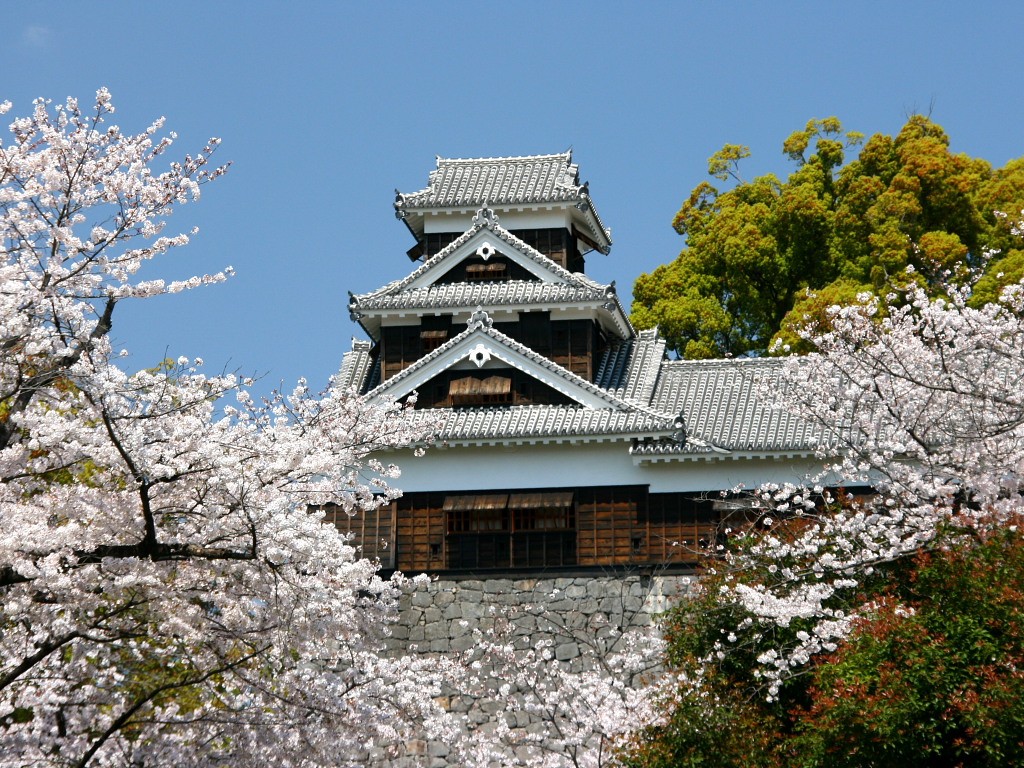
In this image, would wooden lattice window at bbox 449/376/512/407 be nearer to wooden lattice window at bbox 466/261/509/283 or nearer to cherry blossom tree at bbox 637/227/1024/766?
wooden lattice window at bbox 466/261/509/283

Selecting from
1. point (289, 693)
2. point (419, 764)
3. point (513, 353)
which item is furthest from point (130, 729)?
point (513, 353)

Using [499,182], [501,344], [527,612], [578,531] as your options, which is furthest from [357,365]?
[527,612]

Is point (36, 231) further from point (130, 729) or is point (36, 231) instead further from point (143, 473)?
point (130, 729)

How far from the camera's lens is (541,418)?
71.4ft

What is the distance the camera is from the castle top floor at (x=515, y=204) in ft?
82.0

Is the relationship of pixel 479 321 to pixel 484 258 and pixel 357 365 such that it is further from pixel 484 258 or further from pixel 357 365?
pixel 357 365

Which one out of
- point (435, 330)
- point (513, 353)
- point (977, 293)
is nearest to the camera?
point (513, 353)

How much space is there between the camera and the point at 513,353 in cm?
2228

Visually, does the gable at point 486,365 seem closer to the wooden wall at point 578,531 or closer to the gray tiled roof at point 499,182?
the wooden wall at point 578,531

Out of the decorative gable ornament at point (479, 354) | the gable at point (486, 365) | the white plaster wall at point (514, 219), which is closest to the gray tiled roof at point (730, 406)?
the gable at point (486, 365)

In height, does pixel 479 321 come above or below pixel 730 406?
above

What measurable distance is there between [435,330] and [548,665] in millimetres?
6339

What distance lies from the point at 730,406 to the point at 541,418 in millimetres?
2929

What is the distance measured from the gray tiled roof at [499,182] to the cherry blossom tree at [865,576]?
10195mm
